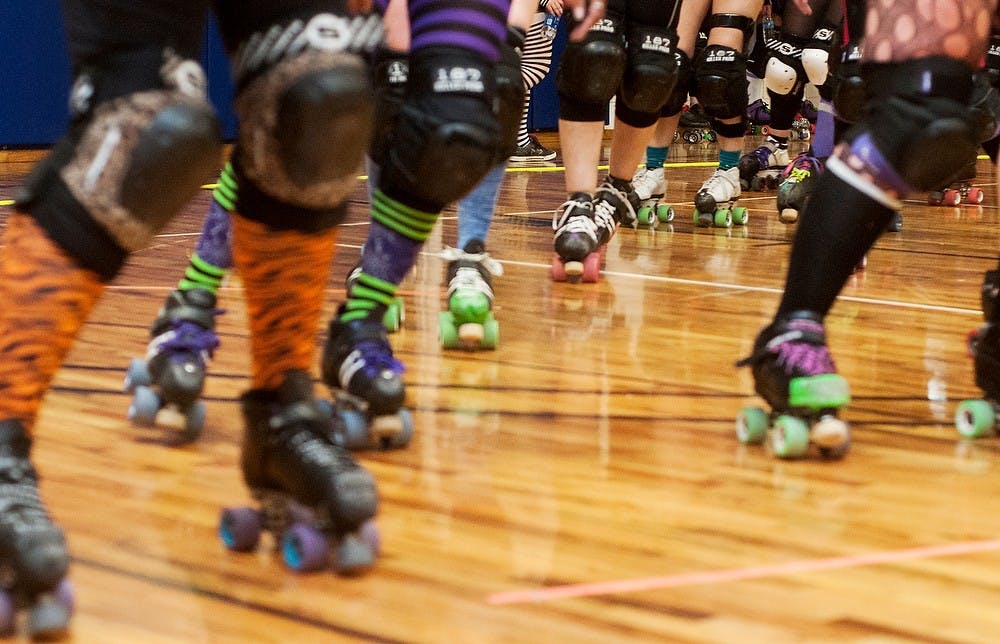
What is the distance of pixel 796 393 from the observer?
1.89 meters

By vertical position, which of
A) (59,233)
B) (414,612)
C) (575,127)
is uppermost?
(575,127)

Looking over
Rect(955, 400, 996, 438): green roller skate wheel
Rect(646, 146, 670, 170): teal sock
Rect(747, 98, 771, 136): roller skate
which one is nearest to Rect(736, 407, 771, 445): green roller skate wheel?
Rect(955, 400, 996, 438): green roller skate wheel

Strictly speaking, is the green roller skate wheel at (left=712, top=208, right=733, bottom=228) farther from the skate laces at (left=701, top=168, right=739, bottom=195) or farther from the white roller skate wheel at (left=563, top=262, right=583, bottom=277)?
the white roller skate wheel at (left=563, top=262, right=583, bottom=277)

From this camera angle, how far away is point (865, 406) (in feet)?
7.22

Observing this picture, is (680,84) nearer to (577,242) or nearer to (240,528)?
(577,242)

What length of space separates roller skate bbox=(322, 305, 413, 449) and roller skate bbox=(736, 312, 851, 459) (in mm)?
453

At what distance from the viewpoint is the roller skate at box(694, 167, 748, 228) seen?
4793mm

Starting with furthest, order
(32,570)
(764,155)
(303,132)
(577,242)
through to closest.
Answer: (764,155) < (577,242) < (303,132) < (32,570)

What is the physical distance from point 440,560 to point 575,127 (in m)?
2.30

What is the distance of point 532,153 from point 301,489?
6852 millimetres

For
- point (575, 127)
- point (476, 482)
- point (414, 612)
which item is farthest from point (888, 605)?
point (575, 127)

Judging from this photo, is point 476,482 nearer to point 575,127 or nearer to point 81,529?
point 81,529

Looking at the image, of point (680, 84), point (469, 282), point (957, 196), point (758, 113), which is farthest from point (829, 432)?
point (758, 113)

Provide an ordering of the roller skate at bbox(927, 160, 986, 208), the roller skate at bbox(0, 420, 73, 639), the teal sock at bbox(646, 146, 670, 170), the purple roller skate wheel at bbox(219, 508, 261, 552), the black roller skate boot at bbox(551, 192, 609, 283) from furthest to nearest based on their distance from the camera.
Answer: the roller skate at bbox(927, 160, 986, 208) → the teal sock at bbox(646, 146, 670, 170) → the black roller skate boot at bbox(551, 192, 609, 283) → the purple roller skate wheel at bbox(219, 508, 261, 552) → the roller skate at bbox(0, 420, 73, 639)
